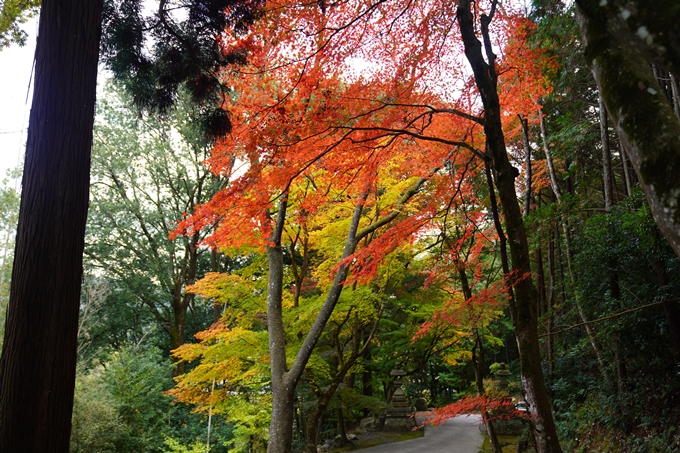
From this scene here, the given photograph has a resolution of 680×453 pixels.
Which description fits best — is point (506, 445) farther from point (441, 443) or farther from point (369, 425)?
point (369, 425)

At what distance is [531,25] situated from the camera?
5.69 metres

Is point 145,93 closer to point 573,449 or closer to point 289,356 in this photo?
point 289,356

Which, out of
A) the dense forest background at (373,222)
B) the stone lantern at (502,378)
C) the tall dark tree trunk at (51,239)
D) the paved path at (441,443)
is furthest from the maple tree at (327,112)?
the stone lantern at (502,378)

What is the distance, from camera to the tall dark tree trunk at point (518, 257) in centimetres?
309

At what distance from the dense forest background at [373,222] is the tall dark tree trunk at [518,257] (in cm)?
7

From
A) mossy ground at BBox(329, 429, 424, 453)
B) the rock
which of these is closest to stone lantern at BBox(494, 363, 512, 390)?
mossy ground at BBox(329, 429, 424, 453)

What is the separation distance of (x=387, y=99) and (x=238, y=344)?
5.35 meters

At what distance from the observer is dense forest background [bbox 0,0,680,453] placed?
191 inches

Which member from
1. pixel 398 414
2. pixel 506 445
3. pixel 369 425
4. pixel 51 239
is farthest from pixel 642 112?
pixel 369 425

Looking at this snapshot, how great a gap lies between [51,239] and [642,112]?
2907mm

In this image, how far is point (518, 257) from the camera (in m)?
3.37

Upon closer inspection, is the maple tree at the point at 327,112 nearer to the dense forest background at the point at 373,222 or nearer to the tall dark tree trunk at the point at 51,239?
the dense forest background at the point at 373,222

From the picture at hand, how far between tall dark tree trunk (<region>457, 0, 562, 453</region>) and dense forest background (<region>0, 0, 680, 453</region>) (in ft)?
0.23

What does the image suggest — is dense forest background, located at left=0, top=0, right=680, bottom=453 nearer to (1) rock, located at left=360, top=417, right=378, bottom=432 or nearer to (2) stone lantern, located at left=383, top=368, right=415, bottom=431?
(2) stone lantern, located at left=383, top=368, right=415, bottom=431
